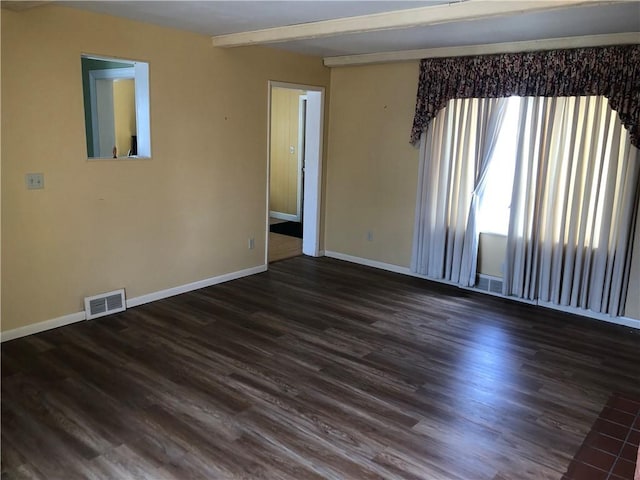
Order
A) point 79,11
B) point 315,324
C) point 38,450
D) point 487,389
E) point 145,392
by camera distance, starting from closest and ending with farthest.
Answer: point 38,450 → point 145,392 → point 487,389 → point 79,11 → point 315,324

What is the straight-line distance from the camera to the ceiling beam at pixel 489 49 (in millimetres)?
3959

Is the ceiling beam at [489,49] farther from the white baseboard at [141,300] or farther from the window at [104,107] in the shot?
the white baseboard at [141,300]

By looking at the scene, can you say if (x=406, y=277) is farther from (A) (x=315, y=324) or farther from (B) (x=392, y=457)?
(B) (x=392, y=457)

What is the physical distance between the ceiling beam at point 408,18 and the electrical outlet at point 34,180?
77.0 inches

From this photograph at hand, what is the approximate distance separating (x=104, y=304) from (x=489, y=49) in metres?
4.05

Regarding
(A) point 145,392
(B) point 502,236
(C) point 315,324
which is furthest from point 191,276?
(B) point 502,236

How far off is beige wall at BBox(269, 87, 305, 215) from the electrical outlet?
4816 millimetres

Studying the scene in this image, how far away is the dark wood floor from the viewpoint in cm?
245

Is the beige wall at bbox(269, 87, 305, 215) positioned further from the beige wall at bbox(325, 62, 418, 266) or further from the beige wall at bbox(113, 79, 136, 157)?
the beige wall at bbox(113, 79, 136, 157)

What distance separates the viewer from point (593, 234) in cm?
435

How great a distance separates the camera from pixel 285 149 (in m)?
8.56

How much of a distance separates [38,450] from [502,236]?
4.20 m

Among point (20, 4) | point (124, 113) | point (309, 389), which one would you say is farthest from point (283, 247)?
point (20, 4)

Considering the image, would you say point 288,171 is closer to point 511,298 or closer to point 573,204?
point 511,298
